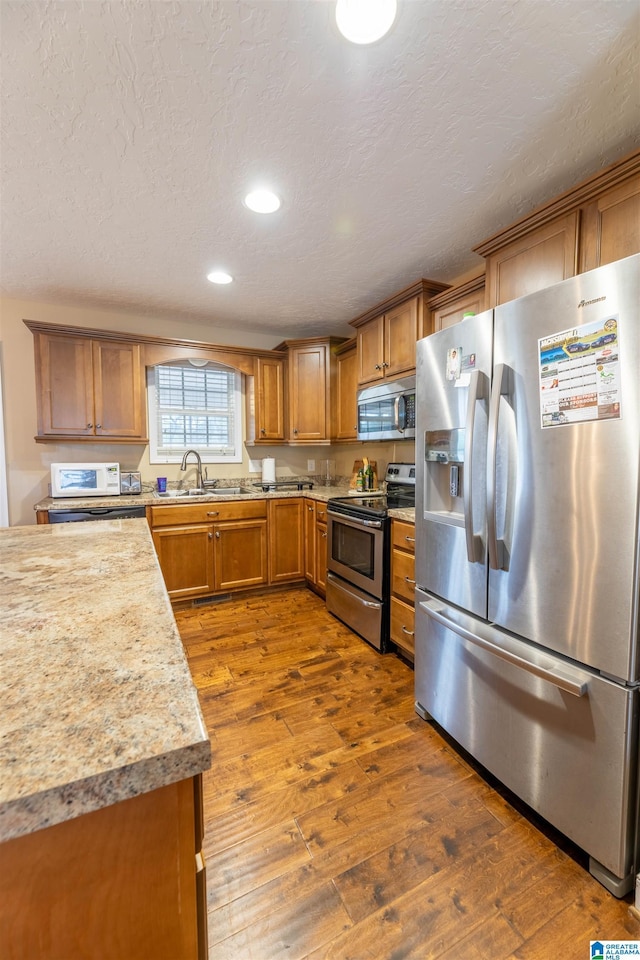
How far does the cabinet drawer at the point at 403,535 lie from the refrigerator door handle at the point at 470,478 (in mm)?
670

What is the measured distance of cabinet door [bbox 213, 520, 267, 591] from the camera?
3287 mm

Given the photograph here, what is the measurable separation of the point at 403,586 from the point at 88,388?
109 inches

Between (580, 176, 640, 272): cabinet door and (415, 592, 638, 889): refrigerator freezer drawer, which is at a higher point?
(580, 176, 640, 272): cabinet door

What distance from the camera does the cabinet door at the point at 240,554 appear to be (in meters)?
3.29

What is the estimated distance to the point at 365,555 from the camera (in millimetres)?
2629

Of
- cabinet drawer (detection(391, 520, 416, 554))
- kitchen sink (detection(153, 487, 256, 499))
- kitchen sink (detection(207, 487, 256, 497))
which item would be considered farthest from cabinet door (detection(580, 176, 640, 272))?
kitchen sink (detection(207, 487, 256, 497))

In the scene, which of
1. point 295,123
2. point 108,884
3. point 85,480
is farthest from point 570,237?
point 85,480

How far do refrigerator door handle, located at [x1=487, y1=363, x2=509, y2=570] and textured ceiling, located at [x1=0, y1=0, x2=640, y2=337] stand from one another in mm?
915

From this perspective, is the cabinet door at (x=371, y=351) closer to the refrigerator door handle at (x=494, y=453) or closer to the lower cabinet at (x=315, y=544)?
the lower cabinet at (x=315, y=544)

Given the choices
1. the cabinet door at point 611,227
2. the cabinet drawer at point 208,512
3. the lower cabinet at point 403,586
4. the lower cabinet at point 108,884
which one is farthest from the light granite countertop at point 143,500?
the lower cabinet at point 108,884

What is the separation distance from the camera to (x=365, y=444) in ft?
12.3

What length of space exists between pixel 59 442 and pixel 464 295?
3.20 metres

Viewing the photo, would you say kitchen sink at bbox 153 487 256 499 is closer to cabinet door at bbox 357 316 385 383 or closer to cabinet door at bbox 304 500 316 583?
cabinet door at bbox 304 500 316 583

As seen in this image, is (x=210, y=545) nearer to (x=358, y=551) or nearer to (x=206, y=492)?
(x=206, y=492)
